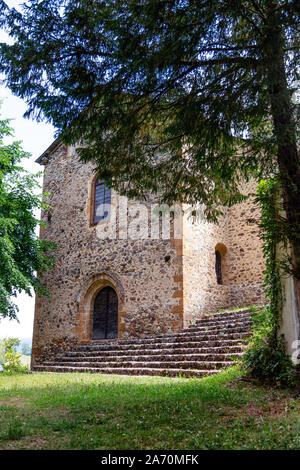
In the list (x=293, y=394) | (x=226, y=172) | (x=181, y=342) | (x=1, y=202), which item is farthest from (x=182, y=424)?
(x=1, y=202)

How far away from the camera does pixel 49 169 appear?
16562mm

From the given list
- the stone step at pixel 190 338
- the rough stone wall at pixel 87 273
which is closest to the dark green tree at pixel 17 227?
the rough stone wall at pixel 87 273

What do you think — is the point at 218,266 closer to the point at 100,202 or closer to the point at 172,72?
the point at 100,202

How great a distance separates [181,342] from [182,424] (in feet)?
19.6

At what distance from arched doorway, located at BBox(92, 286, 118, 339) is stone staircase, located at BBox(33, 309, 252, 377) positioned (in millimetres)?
516

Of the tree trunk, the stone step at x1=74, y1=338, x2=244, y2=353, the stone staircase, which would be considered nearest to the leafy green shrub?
the tree trunk

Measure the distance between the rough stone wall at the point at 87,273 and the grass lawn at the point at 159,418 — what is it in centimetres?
548

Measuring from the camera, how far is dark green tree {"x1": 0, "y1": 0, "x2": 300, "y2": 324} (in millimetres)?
4406

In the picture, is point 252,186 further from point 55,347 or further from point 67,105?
point 67,105

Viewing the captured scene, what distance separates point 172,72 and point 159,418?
395 centimetres

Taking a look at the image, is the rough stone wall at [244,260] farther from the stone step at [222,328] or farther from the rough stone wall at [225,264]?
the stone step at [222,328]

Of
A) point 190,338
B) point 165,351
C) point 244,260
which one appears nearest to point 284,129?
point 190,338

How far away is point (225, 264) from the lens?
539 inches

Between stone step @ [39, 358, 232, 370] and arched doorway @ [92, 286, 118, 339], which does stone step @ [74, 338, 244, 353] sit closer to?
arched doorway @ [92, 286, 118, 339]
